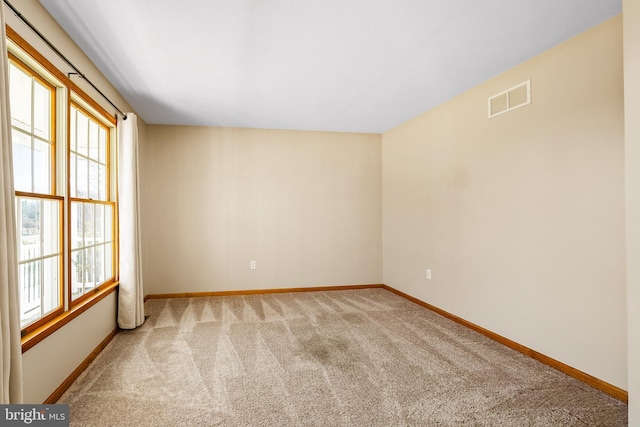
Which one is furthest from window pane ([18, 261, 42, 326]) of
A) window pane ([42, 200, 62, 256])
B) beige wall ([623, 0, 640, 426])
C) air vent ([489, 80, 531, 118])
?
air vent ([489, 80, 531, 118])

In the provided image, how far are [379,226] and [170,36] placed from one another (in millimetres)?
4047

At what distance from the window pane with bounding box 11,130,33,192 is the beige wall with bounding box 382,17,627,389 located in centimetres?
369

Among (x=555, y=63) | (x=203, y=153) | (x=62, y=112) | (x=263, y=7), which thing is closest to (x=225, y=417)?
(x=62, y=112)

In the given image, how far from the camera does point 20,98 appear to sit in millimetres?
2053

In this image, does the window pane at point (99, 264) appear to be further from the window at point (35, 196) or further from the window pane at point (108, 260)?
the window at point (35, 196)

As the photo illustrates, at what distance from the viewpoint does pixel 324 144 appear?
5.41 meters

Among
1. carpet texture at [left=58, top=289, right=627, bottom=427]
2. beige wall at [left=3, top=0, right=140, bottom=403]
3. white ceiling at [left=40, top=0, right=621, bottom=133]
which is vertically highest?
white ceiling at [left=40, top=0, right=621, bottom=133]

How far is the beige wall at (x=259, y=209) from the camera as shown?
16.1 feet

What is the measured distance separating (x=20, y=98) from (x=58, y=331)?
1524mm

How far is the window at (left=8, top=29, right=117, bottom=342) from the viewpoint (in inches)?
79.8

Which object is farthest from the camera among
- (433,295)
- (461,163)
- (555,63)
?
(433,295)

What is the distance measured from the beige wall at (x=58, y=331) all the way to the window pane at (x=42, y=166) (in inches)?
22.9

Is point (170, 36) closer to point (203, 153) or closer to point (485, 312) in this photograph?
point (203, 153)

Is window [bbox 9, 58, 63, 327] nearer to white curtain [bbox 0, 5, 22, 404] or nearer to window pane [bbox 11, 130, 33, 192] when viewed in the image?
window pane [bbox 11, 130, 33, 192]
